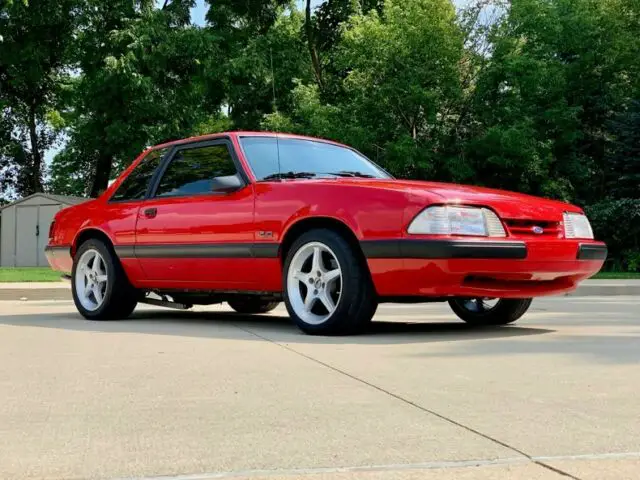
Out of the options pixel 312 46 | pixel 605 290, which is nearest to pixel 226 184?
pixel 605 290

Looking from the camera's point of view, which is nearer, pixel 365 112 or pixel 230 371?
pixel 230 371

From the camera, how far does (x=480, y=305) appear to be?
8086mm

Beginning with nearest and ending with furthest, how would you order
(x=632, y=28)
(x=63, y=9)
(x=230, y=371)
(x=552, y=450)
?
(x=552, y=450), (x=230, y=371), (x=63, y=9), (x=632, y=28)

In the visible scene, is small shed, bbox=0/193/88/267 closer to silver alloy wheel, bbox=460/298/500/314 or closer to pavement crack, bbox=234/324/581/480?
silver alloy wheel, bbox=460/298/500/314

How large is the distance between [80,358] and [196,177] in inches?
106

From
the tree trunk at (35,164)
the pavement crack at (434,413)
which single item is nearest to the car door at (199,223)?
the pavement crack at (434,413)

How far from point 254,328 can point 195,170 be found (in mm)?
1546

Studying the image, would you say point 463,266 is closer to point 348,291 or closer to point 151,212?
point 348,291

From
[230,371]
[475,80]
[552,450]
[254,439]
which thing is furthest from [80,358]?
[475,80]

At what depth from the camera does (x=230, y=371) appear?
4.95m

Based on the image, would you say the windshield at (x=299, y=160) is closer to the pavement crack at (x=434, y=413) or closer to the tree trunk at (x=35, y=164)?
the pavement crack at (x=434, y=413)

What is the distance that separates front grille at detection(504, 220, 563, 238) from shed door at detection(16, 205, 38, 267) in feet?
81.7

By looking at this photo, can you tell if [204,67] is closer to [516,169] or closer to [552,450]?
[516,169]

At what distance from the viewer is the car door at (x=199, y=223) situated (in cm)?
728
